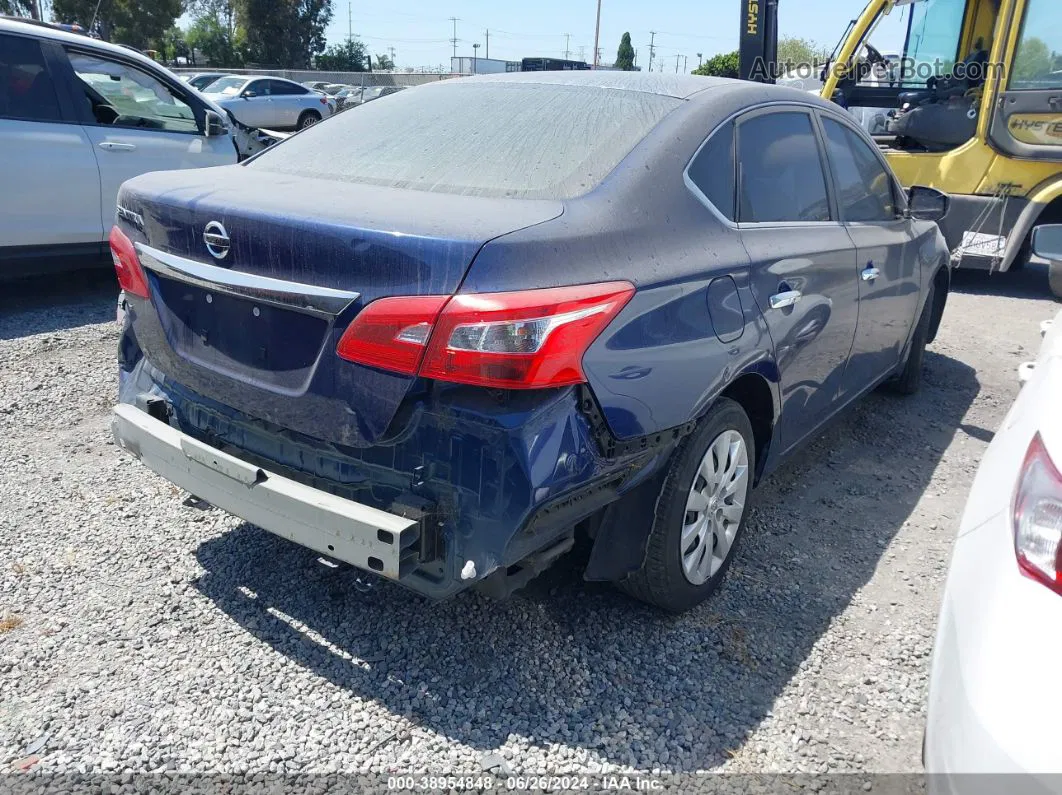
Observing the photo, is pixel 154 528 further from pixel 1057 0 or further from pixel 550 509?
pixel 1057 0

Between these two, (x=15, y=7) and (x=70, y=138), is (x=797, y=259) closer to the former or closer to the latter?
(x=70, y=138)

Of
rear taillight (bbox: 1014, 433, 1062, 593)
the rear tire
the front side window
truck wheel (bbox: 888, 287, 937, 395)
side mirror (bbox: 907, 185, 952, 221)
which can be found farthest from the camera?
the rear tire

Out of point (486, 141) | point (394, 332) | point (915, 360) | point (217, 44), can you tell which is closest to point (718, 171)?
point (486, 141)

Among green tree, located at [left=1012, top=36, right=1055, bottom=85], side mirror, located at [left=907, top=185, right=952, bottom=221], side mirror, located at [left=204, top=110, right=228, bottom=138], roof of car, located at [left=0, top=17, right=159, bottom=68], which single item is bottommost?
side mirror, located at [left=907, top=185, right=952, bottom=221]

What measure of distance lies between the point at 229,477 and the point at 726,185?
1822mm

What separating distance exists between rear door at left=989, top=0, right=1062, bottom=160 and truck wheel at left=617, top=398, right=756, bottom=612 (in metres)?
6.78

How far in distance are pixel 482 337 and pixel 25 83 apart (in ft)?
17.4

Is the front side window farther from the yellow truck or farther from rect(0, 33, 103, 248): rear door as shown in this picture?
rect(0, 33, 103, 248): rear door

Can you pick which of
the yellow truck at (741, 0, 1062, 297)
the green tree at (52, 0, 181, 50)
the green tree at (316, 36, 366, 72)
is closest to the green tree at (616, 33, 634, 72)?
the green tree at (316, 36, 366, 72)

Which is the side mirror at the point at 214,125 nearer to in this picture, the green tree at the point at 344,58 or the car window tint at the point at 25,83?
the car window tint at the point at 25,83

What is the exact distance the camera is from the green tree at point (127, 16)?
42.9 m

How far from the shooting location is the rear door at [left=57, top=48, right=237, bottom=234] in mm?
6031

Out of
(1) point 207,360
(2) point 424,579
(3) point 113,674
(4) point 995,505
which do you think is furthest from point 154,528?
(4) point 995,505

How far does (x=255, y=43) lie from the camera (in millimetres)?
52406
